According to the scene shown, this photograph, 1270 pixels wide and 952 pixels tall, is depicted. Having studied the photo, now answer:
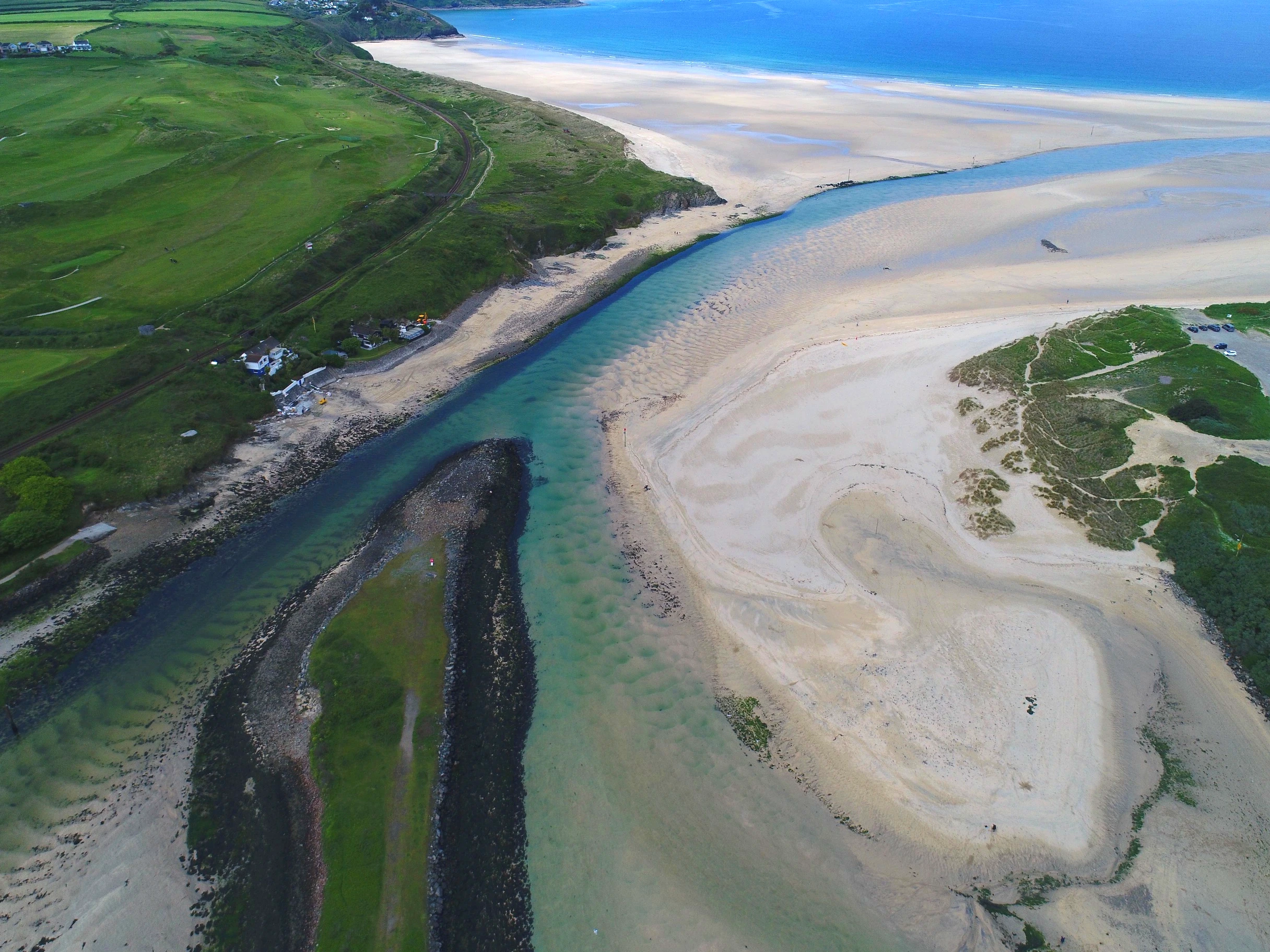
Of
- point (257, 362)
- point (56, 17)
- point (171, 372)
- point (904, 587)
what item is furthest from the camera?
point (56, 17)

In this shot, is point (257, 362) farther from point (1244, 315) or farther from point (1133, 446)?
point (1244, 315)

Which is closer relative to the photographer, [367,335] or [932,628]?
[932,628]

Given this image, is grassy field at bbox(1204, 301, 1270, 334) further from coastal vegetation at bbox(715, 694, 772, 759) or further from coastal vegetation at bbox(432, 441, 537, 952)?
coastal vegetation at bbox(432, 441, 537, 952)

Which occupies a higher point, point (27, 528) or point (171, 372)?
point (171, 372)

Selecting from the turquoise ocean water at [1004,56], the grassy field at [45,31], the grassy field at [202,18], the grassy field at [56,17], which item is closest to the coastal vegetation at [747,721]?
the grassy field at [45,31]

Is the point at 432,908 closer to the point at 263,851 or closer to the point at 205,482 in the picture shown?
the point at 263,851

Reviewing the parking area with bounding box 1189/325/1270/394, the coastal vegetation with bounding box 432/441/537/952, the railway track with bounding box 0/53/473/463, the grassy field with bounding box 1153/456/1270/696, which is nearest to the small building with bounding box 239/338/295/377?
the railway track with bounding box 0/53/473/463

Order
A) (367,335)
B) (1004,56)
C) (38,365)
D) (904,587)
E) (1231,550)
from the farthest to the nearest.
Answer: (1004,56) → (367,335) → (38,365) → (904,587) → (1231,550)

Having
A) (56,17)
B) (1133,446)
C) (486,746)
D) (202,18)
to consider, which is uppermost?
(202,18)

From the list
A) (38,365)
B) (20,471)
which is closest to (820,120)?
(38,365)
